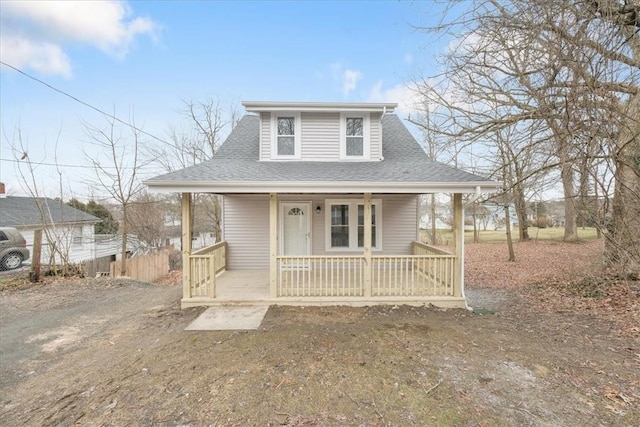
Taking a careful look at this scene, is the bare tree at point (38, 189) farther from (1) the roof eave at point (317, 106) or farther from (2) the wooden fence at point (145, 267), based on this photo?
(1) the roof eave at point (317, 106)

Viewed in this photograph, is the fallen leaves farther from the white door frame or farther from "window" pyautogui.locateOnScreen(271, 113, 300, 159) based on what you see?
"window" pyautogui.locateOnScreen(271, 113, 300, 159)

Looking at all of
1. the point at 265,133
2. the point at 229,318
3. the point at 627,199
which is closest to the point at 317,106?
the point at 265,133

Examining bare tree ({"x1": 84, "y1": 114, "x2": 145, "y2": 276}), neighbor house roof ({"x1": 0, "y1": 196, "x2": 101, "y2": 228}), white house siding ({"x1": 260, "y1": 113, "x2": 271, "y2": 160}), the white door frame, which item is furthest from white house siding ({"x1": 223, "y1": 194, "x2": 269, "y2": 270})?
neighbor house roof ({"x1": 0, "y1": 196, "x2": 101, "y2": 228})

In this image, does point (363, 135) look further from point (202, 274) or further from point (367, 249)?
point (202, 274)

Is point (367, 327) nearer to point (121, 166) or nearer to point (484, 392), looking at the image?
point (484, 392)

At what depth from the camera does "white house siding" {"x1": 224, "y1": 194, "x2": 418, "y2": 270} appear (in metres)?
9.03

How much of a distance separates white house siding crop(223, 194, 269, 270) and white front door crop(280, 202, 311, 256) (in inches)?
24.9

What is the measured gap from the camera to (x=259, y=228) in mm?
9070

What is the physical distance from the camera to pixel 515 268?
1173 centimetres

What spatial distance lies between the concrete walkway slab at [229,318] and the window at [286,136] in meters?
4.30

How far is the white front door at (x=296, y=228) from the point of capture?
348 inches

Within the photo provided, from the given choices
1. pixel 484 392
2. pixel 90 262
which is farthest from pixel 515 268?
pixel 90 262

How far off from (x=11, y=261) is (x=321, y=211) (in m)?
12.7

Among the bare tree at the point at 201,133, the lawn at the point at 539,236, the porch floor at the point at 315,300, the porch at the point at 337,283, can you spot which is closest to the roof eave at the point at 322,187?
the porch at the point at 337,283
